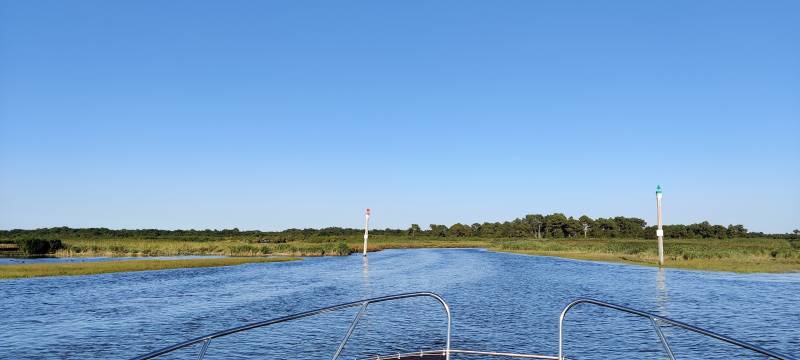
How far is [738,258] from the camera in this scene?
55812mm

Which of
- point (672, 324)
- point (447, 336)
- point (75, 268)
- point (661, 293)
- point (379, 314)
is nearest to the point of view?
point (672, 324)

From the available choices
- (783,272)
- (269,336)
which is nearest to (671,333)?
(269,336)

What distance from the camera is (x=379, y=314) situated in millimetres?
23484

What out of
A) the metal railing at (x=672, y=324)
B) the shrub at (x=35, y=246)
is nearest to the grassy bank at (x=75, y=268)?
the shrub at (x=35, y=246)

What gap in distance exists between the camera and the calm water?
1669 centimetres

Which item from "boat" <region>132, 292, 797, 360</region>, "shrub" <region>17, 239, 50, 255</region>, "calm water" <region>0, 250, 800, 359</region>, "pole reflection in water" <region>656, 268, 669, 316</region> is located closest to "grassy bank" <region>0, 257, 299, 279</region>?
"calm water" <region>0, 250, 800, 359</region>

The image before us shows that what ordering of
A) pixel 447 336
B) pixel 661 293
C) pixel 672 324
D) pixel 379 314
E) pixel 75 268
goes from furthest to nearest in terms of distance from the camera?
1. pixel 75 268
2. pixel 661 293
3. pixel 379 314
4. pixel 447 336
5. pixel 672 324

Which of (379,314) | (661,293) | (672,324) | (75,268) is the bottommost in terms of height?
(379,314)

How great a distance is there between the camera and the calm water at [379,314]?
16688 millimetres

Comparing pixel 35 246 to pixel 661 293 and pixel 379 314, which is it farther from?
pixel 661 293

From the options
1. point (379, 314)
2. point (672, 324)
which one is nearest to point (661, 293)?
point (379, 314)

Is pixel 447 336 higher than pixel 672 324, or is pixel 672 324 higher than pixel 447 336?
pixel 672 324

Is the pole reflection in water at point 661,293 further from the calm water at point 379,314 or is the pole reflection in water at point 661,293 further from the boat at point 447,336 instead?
the boat at point 447,336

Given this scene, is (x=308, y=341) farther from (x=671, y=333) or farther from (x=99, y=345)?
(x=671, y=333)
